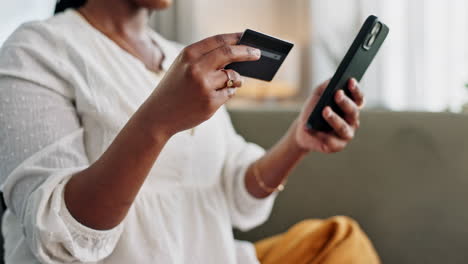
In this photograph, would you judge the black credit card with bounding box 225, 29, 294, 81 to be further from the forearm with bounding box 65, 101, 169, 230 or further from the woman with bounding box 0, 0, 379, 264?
the forearm with bounding box 65, 101, 169, 230

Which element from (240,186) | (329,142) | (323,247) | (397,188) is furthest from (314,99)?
(397,188)

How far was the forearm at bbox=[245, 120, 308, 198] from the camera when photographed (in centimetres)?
88

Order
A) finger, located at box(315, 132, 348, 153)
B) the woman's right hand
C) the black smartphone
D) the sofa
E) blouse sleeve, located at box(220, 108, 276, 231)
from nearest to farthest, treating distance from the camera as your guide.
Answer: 1. the woman's right hand
2. the black smartphone
3. finger, located at box(315, 132, 348, 153)
4. blouse sleeve, located at box(220, 108, 276, 231)
5. the sofa

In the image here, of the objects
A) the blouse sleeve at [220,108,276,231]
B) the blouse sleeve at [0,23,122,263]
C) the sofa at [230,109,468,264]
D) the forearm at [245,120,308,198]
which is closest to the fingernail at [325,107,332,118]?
the forearm at [245,120,308,198]

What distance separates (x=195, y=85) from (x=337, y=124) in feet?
1.14

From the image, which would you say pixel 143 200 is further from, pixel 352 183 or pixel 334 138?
pixel 352 183

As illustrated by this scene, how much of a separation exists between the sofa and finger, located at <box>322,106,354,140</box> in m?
0.47

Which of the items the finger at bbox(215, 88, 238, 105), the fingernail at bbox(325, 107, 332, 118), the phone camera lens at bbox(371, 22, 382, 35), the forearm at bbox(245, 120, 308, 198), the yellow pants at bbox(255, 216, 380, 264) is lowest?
the yellow pants at bbox(255, 216, 380, 264)

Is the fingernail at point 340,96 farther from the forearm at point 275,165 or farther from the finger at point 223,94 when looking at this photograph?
the finger at point 223,94

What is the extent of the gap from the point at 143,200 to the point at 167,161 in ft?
0.22

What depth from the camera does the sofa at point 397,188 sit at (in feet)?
3.98

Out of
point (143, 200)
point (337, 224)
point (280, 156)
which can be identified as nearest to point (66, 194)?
point (143, 200)

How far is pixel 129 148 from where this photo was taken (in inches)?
21.0

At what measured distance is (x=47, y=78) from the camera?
68 cm
